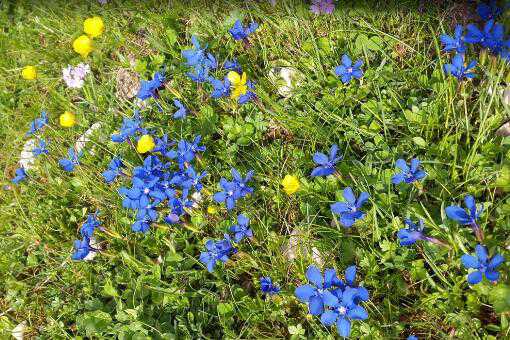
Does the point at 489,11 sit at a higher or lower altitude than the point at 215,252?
higher

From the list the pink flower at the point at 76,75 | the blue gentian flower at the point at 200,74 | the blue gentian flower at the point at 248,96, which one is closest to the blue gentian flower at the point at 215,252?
the blue gentian flower at the point at 248,96

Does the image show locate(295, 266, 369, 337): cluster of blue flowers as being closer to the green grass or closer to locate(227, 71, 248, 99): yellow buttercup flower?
the green grass

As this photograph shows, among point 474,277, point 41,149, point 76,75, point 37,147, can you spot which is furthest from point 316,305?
point 76,75

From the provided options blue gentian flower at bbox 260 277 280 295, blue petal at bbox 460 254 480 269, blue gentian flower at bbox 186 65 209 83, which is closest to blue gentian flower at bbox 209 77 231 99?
blue gentian flower at bbox 186 65 209 83

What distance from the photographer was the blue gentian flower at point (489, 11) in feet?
7.85

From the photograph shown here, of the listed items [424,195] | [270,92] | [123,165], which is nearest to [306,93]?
[270,92]

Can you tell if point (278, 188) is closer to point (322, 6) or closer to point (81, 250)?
point (81, 250)

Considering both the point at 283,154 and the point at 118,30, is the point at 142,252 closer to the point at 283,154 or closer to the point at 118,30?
the point at 283,154

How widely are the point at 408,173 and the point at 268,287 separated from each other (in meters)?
0.79

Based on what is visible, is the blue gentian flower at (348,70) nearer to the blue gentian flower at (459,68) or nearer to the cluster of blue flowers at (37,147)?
the blue gentian flower at (459,68)

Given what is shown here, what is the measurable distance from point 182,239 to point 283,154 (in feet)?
Answer: 2.26

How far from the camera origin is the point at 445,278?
6.64 feet

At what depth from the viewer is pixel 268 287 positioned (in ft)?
Result: 7.38

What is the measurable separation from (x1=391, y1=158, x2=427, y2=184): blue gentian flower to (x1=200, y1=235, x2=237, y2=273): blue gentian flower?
0.81 metres
